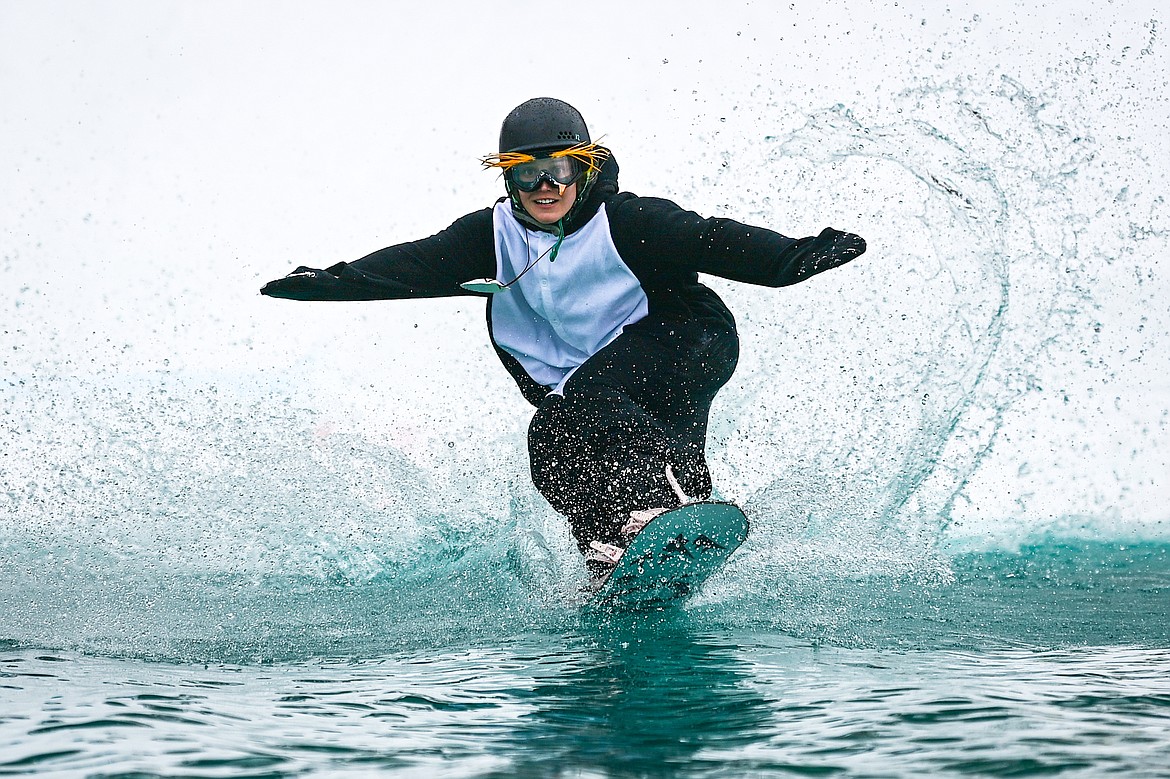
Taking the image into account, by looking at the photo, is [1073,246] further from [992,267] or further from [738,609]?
[738,609]

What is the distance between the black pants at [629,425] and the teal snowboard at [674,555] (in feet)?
0.75

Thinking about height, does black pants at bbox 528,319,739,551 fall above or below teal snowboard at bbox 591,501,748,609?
above

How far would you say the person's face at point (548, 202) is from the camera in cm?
438

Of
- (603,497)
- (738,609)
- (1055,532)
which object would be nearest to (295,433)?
(603,497)

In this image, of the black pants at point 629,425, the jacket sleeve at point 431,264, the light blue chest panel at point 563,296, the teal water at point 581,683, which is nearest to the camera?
the teal water at point 581,683

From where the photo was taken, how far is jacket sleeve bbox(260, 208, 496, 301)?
4609mm

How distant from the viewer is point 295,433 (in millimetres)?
6184

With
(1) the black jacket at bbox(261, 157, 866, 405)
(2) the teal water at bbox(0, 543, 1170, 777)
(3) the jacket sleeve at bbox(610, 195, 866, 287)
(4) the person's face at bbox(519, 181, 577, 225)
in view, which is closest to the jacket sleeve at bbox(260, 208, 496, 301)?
(1) the black jacket at bbox(261, 157, 866, 405)

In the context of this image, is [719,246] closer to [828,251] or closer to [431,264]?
[828,251]

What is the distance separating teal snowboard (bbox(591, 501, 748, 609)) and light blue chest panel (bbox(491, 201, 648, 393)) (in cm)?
90

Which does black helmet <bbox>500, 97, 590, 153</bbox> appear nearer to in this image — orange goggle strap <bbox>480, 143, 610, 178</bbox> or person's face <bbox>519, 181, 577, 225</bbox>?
orange goggle strap <bbox>480, 143, 610, 178</bbox>

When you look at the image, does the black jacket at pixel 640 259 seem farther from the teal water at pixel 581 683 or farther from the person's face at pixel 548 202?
the teal water at pixel 581 683

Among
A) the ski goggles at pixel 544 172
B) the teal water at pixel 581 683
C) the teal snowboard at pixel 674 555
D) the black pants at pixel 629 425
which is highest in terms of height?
the ski goggles at pixel 544 172

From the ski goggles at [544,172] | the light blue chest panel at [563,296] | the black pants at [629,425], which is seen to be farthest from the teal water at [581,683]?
the ski goggles at [544,172]
